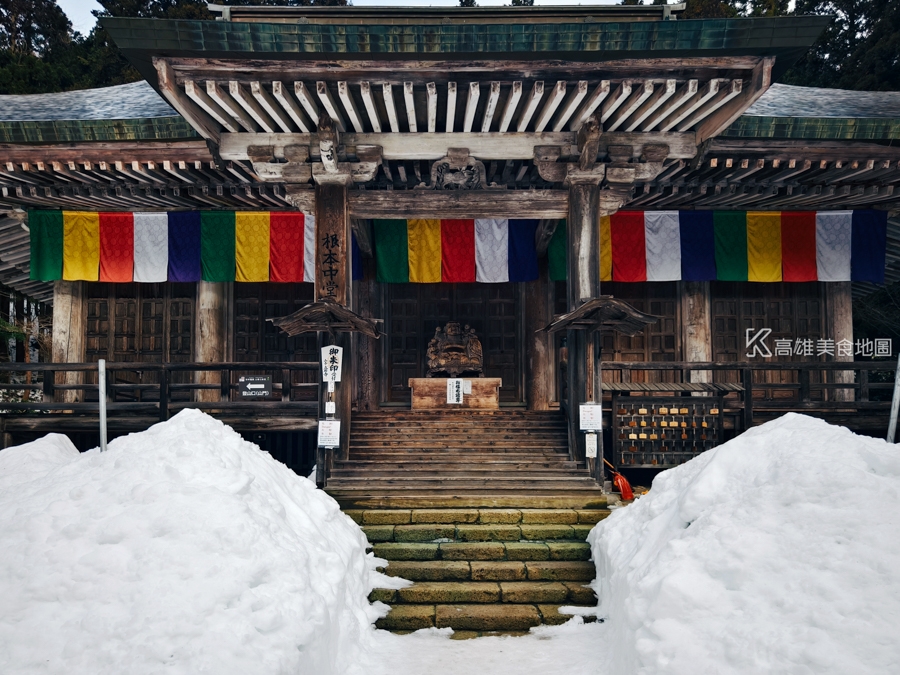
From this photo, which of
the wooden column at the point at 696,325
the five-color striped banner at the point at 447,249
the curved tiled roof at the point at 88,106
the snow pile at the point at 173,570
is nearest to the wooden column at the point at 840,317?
the wooden column at the point at 696,325

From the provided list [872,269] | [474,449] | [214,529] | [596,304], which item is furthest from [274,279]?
[872,269]

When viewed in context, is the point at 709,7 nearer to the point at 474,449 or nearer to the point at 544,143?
the point at 544,143

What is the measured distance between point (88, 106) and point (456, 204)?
7490 millimetres

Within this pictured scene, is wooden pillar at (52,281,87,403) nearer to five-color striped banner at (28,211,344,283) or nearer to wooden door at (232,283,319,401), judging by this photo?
five-color striped banner at (28,211,344,283)

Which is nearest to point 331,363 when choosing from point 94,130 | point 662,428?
point 662,428

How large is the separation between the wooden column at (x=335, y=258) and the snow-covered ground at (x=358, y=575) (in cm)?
286

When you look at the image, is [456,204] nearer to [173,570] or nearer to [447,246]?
[447,246]

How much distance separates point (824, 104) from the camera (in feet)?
39.8

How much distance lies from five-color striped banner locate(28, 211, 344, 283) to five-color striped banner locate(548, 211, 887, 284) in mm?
5348

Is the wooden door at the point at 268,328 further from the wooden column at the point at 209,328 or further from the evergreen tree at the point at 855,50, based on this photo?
the evergreen tree at the point at 855,50

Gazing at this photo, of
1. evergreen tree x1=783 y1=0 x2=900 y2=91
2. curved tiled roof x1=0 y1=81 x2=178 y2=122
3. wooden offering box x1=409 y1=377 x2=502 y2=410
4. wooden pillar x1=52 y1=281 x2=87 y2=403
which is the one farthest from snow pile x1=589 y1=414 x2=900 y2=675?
evergreen tree x1=783 y1=0 x2=900 y2=91

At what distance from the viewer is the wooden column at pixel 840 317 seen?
1295 centimetres

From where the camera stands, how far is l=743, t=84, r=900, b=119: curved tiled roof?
11070mm

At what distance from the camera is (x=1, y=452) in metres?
8.42
